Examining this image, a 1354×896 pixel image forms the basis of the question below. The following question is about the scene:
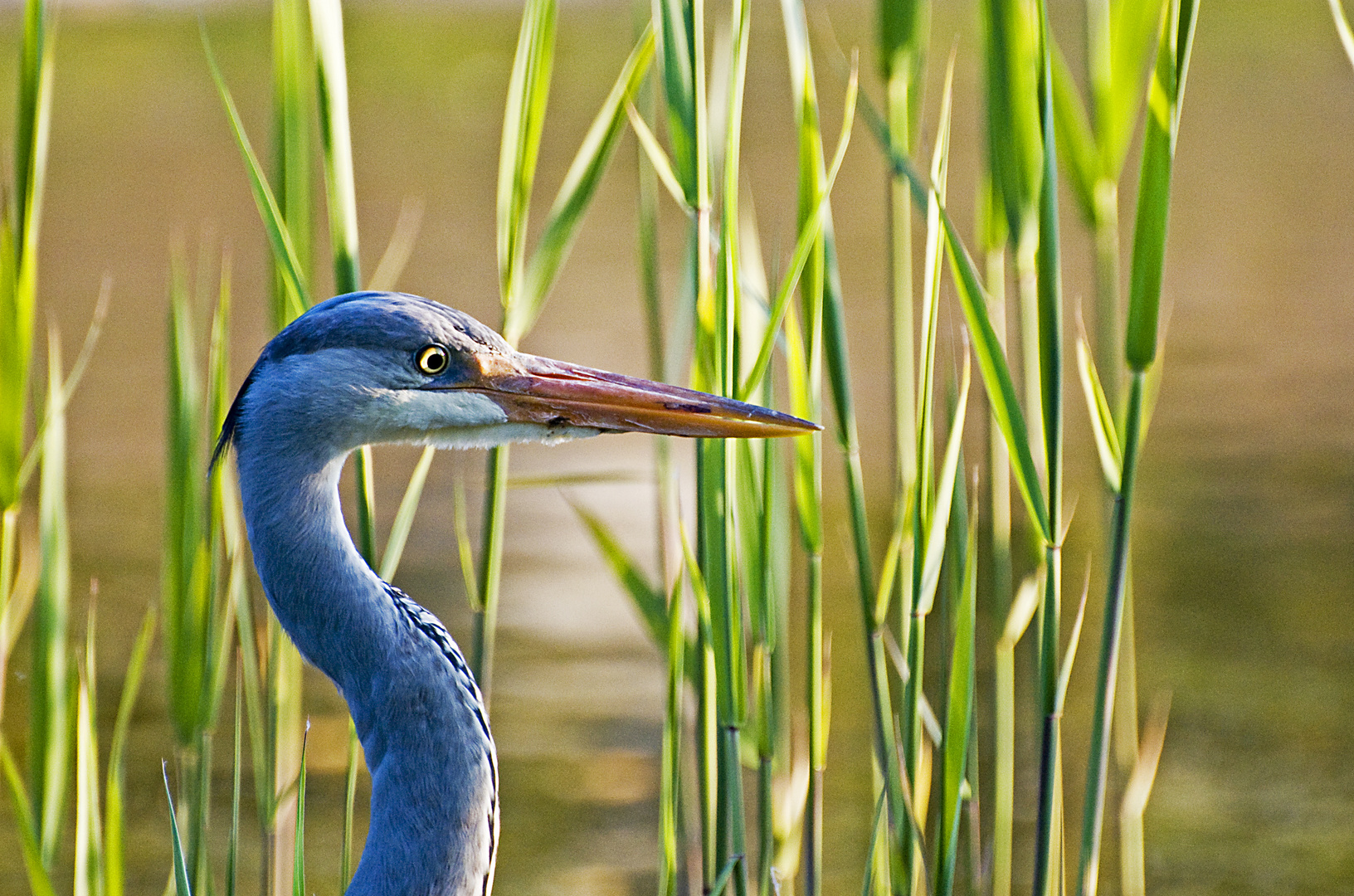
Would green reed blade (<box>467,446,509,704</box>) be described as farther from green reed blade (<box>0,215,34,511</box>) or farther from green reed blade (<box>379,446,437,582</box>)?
green reed blade (<box>0,215,34,511</box>)

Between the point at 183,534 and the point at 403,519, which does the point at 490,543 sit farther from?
the point at 183,534

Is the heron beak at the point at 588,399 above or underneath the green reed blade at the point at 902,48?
underneath

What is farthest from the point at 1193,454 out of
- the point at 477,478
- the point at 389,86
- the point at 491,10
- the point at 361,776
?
the point at 491,10

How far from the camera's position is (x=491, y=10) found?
1938cm

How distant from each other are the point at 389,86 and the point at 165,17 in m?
4.53

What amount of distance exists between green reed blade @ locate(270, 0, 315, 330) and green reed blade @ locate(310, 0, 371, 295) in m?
0.03

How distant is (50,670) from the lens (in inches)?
64.0

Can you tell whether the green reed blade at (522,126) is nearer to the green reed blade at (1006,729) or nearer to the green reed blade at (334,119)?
the green reed blade at (334,119)

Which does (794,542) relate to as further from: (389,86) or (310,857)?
(389,86)

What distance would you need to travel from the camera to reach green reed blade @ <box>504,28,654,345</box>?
159cm

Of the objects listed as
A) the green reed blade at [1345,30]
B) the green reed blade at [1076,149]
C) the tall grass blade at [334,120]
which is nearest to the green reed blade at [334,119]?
the tall grass blade at [334,120]

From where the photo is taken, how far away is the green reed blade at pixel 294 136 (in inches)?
59.9

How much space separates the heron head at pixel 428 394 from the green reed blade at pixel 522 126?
0.11 m

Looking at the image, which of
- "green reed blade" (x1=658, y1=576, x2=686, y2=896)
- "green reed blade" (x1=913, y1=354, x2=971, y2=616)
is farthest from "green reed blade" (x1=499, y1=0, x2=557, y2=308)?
"green reed blade" (x1=913, y1=354, x2=971, y2=616)
